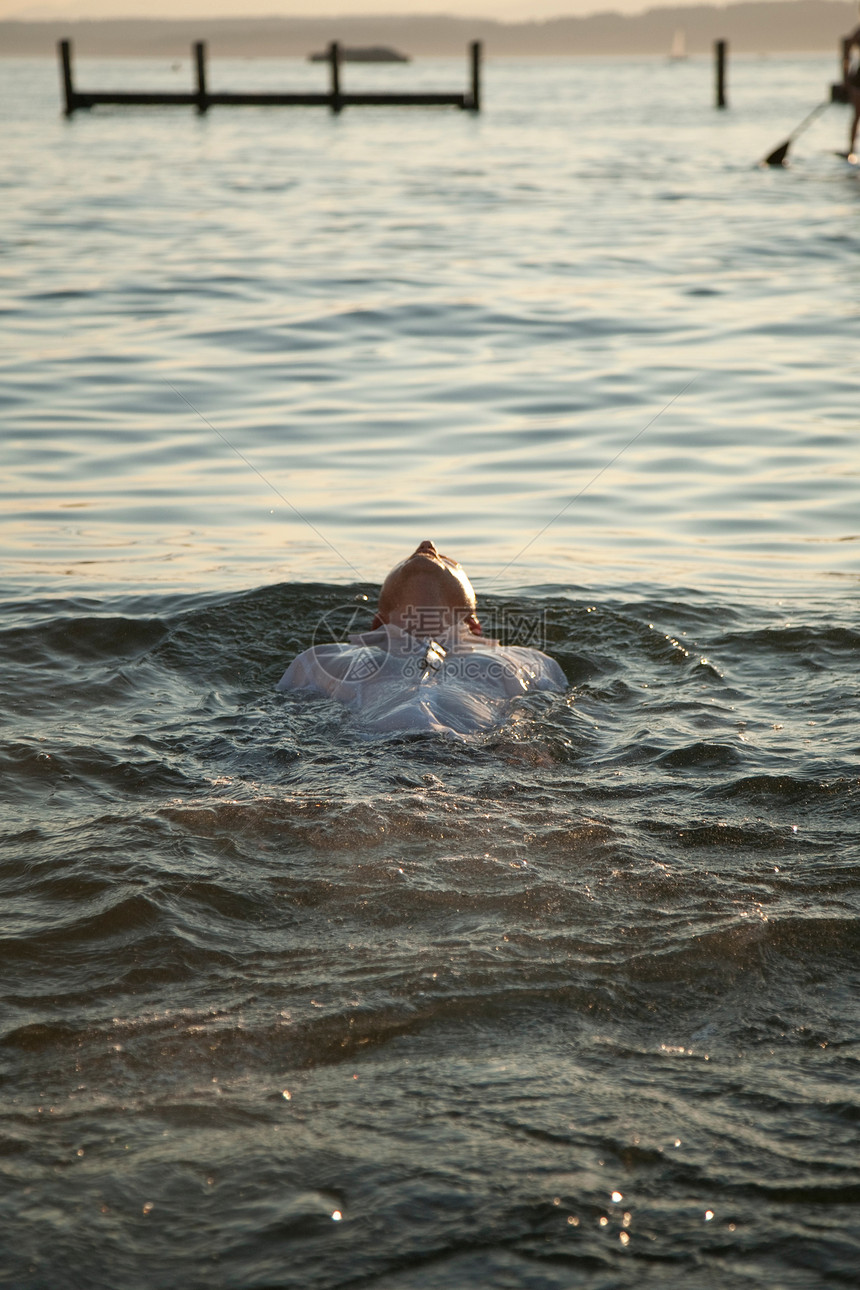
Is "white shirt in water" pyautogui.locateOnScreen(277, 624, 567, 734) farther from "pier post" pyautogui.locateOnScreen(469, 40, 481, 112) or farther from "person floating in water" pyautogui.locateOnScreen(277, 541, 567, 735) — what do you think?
"pier post" pyautogui.locateOnScreen(469, 40, 481, 112)

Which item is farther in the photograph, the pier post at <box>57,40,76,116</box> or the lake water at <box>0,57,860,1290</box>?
the pier post at <box>57,40,76,116</box>

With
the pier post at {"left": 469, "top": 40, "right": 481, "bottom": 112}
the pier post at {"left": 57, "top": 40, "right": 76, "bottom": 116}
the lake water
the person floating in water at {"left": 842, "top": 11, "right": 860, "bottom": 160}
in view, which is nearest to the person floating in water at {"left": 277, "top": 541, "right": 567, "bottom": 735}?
the lake water

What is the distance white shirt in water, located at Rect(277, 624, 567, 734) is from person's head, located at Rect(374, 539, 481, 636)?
0.06 m

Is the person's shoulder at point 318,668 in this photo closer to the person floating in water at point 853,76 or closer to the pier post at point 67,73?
the person floating in water at point 853,76

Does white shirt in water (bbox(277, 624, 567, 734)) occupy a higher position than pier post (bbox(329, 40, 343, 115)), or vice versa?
pier post (bbox(329, 40, 343, 115))

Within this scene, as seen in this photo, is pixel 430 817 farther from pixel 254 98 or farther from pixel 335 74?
pixel 335 74

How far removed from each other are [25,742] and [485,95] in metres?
55.7

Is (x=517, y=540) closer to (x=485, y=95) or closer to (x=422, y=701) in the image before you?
(x=422, y=701)

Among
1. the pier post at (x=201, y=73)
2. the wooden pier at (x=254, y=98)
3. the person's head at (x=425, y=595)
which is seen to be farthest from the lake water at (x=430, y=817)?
the pier post at (x=201, y=73)

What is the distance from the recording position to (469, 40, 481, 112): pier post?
115 feet

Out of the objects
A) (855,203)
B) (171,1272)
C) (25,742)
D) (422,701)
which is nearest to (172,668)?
(25,742)

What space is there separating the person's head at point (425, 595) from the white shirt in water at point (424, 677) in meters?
0.06

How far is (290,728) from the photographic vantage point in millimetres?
4891

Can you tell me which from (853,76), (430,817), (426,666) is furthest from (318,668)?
(853,76)
